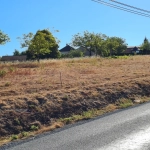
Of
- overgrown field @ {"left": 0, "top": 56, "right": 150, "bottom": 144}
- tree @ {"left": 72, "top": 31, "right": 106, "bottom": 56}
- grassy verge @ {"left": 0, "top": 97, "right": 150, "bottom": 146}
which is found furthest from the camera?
tree @ {"left": 72, "top": 31, "right": 106, "bottom": 56}

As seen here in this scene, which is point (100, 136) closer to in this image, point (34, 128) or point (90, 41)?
point (34, 128)

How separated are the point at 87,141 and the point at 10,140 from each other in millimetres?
1727

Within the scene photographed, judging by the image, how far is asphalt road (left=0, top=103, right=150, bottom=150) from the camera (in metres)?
4.98

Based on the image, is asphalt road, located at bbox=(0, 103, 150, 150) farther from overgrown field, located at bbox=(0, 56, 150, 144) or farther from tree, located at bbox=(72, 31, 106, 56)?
tree, located at bbox=(72, 31, 106, 56)

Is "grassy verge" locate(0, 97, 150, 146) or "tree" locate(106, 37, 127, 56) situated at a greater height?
"tree" locate(106, 37, 127, 56)

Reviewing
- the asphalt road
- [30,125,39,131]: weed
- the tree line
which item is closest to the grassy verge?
[30,125,39,131]: weed

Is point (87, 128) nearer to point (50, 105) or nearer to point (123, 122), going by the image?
point (123, 122)

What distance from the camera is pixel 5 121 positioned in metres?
6.74

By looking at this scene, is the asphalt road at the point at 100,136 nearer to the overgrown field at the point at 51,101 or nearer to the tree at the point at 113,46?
the overgrown field at the point at 51,101

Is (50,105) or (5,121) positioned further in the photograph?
(50,105)

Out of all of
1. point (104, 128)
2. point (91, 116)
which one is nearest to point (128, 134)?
point (104, 128)

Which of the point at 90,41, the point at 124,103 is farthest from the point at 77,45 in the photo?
the point at 124,103

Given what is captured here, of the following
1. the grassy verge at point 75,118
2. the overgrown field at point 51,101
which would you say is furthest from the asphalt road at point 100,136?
the overgrown field at point 51,101

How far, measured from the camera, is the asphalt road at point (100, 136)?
4980mm
